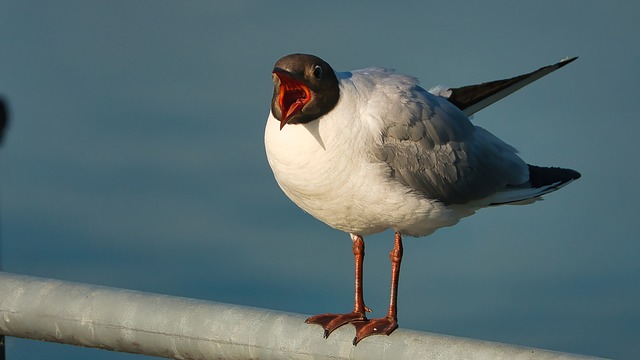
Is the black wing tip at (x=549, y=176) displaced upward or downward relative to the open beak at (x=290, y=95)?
downward

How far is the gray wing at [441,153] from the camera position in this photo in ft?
14.6

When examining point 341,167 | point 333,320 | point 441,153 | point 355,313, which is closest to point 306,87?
point 341,167

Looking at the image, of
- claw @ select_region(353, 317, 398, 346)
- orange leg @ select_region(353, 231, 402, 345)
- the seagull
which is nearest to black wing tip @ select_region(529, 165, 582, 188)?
the seagull

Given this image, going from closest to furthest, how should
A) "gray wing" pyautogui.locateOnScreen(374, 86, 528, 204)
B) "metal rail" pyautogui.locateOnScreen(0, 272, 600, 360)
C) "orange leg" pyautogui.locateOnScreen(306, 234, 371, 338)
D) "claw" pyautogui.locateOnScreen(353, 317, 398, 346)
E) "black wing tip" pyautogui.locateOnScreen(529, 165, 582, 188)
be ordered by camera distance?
"metal rail" pyautogui.locateOnScreen(0, 272, 600, 360) < "claw" pyautogui.locateOnScreen(353, 317, 398, 346) < "orange leg" pyautogui.locateOnScreen(306, 234, 371, 338) < "gray wing" pyautogui.locateOnScreen(374, 86, 528, 204) < "black wing tip" pyautogui.locateOnScreen(529, 165, 582, 188)

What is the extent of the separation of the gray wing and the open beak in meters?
0.34

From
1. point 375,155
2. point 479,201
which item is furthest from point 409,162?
point 479,201

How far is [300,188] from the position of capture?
4387mm

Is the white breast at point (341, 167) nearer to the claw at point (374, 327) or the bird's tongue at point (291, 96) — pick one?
the bird's tongue at point (291, 96)

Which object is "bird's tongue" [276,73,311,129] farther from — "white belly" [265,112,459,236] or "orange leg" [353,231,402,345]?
"orange leg" [353,231,402,345]

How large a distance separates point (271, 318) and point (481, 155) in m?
1.73

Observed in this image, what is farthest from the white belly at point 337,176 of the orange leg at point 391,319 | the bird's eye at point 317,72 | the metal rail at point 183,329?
the metal rail at point 183,329

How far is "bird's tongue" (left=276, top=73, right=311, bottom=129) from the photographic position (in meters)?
4.31

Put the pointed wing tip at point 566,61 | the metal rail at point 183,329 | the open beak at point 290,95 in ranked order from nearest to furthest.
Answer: the metal rail at point 183,329 < the open beak at point 290,95 < the pointed wing tip at point 566,61

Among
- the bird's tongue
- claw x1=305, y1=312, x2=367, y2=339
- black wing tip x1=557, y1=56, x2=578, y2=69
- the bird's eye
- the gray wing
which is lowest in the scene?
claw x1=305, y1=312, x2=367, y2=339
